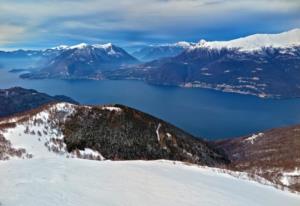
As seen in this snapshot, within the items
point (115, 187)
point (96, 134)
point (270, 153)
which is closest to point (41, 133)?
point (96, 134)

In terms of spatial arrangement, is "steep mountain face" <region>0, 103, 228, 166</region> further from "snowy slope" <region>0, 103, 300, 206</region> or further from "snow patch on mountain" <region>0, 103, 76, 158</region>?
"snowy slope" <region>0, 103, 300, 206</region>

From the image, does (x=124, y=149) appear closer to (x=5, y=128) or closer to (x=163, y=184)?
(x=5, y=128)

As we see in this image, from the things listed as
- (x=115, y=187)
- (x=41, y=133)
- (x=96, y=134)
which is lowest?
(x=96, y=134)

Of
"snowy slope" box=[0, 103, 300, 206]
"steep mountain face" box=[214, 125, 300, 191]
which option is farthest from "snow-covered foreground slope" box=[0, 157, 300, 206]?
"steep mountain face" box=[214, 125, 300, 191]

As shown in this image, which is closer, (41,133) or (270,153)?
(41,133)

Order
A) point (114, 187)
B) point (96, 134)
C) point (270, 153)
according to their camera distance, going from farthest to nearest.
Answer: point (270, 153) → point (96, 134) → point (114, 187)

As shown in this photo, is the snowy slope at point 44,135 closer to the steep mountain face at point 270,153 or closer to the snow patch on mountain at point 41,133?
the snow patch on mountain at point 41,133

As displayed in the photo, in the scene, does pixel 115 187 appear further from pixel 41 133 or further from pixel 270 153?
pixel 270 153
